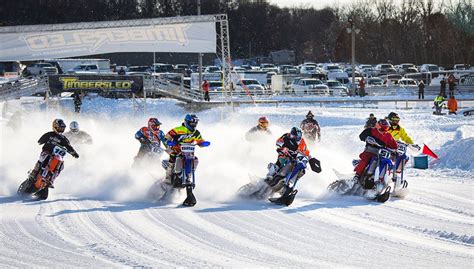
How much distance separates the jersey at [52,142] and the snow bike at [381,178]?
5990 millimetres

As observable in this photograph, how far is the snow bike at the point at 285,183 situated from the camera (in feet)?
49.1

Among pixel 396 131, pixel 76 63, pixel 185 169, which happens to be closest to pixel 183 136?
pixel 185 169

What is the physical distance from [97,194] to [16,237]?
15.7ft

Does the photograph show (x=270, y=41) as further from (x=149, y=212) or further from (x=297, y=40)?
(x=149, y=212)

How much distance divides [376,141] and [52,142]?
22.9 feet

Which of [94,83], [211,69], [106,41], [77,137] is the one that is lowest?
[77,137]

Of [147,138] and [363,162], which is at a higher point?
[147,138]

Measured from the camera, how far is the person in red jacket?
15734 mm

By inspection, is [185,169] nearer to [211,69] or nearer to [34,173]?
[34,173]

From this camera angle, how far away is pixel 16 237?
11.5 m

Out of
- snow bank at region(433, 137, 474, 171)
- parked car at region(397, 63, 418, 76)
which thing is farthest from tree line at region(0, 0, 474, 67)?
snow bank at region(433, 137, 474, 171)

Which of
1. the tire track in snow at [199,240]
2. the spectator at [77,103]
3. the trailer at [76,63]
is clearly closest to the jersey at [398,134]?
the tire track in snow at [199,240]

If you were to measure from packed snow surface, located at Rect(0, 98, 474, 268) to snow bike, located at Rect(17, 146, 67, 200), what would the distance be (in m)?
0.31

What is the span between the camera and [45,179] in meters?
15.4
